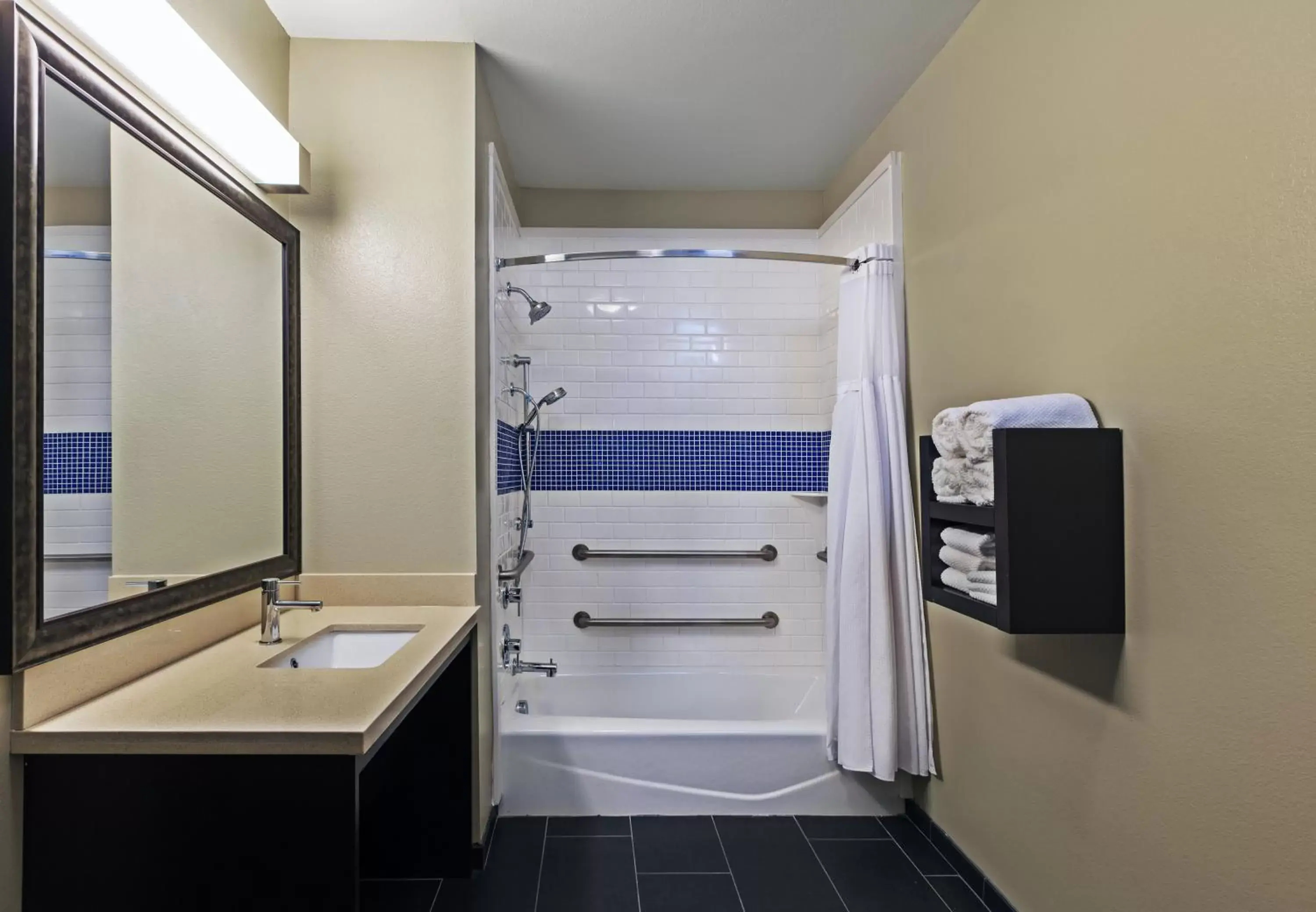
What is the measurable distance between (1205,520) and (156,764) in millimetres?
1842

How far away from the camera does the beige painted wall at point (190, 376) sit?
1.43 m

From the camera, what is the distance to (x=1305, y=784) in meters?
1.10

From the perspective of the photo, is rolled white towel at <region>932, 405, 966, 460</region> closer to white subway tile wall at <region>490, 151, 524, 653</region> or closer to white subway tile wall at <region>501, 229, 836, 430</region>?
white subway tile wall at <region>490, 151, 524, 653</region>

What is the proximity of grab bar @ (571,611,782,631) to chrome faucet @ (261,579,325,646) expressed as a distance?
1680 mm

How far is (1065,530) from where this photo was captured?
147cm

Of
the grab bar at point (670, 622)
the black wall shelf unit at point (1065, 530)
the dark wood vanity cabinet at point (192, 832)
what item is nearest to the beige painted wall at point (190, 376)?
the dark wood vanity cabinet at point (192, 832)

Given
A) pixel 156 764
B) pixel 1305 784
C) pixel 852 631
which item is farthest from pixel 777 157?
pixel 156 764

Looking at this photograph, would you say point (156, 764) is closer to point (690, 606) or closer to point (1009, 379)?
point (1009, 379)

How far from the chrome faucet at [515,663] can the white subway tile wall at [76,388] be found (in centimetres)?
147

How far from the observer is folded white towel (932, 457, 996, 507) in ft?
5.41

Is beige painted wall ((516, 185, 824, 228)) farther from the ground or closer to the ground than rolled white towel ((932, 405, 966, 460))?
farther from the ground

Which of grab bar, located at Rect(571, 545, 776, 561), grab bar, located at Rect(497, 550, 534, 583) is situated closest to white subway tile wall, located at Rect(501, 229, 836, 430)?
grab bar, located at Rect(571, 545, 776, 561)

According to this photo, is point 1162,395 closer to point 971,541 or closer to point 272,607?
point 971,541

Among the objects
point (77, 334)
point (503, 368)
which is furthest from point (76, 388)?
point (503, 368)
